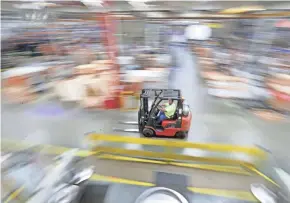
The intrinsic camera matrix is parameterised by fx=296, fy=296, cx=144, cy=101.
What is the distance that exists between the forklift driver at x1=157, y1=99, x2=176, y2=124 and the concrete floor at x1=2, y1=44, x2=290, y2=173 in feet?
0.09

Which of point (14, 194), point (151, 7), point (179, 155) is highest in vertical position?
point (151, 7)

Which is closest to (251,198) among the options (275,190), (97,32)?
(275,190)

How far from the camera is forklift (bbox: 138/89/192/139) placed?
0.51 metres

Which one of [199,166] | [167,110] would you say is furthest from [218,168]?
[167,110]

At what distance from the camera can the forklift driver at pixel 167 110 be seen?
1.70ft

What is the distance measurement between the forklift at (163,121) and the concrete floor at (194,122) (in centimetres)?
1

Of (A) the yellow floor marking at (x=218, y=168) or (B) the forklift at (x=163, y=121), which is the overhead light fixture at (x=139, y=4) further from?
(A) the yellow floor marking at (x=218, y=168)

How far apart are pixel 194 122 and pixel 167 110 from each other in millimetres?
51

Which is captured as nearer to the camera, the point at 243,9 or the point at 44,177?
the point at 243,9

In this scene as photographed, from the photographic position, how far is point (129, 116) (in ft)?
1.77

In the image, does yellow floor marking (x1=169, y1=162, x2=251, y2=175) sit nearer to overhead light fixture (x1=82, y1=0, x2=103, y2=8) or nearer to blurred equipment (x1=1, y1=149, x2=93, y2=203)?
blurred equipment (x1=1, y1=149, x2=93, y2=203)

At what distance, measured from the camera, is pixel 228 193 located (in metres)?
0.51

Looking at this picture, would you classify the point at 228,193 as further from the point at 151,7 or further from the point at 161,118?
the point at 151,7

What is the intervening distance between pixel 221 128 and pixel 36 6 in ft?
1.33
